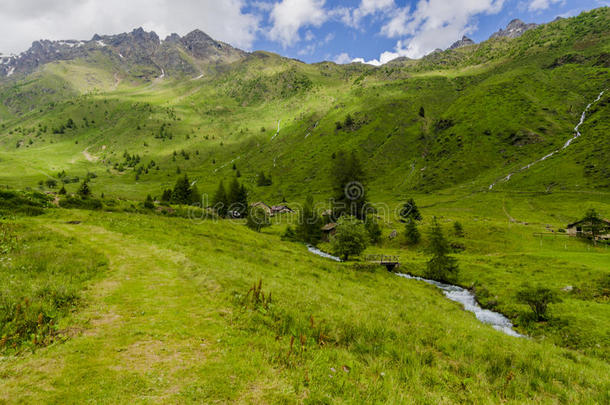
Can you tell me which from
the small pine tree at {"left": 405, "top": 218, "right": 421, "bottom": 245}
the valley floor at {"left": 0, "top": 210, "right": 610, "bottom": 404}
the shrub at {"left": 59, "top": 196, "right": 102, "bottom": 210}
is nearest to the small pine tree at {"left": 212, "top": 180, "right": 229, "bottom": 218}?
the shrub at {"left": 59, "top": 196, "right": 102, "bottom": 210}

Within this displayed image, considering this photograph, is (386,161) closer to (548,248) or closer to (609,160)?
(609,160)

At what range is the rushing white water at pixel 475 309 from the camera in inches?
1082

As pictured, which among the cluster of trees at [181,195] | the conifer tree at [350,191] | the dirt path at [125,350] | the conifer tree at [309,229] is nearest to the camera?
the dirt path at [125,350]

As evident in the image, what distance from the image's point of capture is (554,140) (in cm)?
14575

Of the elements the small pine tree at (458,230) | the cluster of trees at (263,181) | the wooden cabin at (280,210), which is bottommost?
the small pine tree at (458,230)

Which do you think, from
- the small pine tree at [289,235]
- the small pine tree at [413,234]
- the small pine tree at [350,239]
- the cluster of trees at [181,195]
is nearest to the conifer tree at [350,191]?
the small pine tree at [289,235]

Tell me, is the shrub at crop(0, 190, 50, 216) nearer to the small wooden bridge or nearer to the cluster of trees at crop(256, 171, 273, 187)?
the small wooden bridge

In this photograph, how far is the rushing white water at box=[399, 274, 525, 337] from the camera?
2748 centimetres

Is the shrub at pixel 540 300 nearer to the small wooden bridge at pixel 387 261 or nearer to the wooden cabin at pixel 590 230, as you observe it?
the small wooden bridge at pixel 387 261

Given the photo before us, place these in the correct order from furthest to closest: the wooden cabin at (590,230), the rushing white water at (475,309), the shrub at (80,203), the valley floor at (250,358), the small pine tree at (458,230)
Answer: the small pine tree at (458,230)
the wooden cabin at (590,230)
the shrub at (80,203)
the rushing white water at (475,309)
the valley floor at (250,358)

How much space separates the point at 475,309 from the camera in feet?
111

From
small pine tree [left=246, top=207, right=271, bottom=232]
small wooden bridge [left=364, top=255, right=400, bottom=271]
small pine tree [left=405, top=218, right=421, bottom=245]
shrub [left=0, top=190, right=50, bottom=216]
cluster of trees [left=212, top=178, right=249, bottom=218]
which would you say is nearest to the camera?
shrub [left=0, top=190, right=50, bottom=216]

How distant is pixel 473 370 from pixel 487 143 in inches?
7529

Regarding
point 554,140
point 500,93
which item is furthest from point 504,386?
point 500,93
